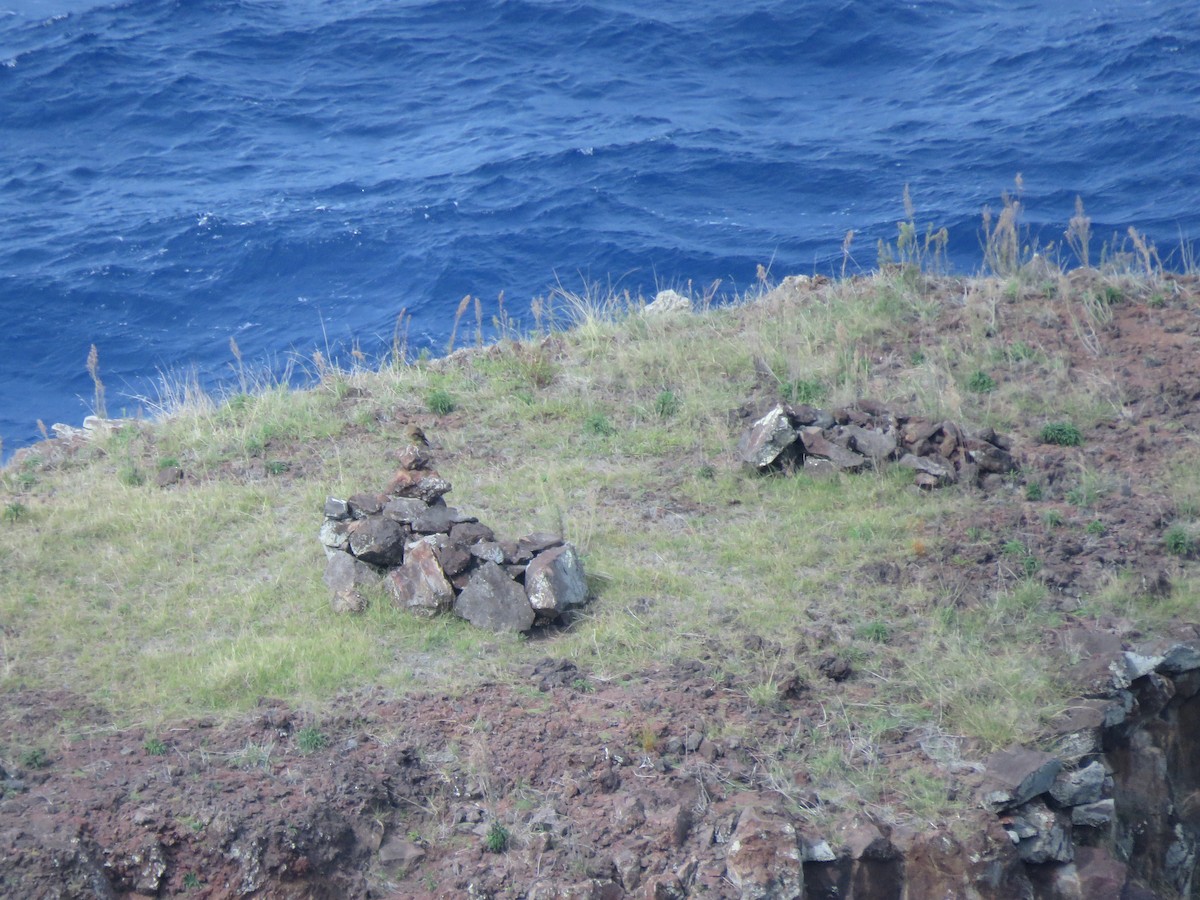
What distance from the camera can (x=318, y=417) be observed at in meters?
9.98

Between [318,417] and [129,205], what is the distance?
13.8 m

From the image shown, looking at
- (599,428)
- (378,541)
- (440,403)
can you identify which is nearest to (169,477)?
(440,403)

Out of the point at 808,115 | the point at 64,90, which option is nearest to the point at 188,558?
the point at 808,115

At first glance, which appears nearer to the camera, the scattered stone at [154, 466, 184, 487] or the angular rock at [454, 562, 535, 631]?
the angular rock at [454, 562, 535, 631]

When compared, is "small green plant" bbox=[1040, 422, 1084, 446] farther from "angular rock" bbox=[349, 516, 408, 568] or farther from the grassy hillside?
"angular rock" bbox=[349, 516, 408, 568]

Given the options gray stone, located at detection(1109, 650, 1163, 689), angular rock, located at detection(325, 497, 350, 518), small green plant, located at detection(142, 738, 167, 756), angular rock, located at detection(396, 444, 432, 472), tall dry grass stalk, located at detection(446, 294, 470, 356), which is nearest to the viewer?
small green plant, located at detection(142, 738, 167, 756)

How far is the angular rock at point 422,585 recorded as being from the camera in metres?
6.82

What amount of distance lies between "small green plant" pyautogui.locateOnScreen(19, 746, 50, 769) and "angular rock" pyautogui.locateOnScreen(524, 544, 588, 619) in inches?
100

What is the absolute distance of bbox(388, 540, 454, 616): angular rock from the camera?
22.4 feet

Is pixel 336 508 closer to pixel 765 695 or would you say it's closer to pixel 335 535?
pixel 335 535

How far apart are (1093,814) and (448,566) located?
3642mm

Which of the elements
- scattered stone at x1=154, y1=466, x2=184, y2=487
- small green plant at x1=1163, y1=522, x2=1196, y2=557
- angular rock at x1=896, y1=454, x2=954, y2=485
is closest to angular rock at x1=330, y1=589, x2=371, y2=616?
scattered stone at x1=154, y1=466, x2=184, y2=487

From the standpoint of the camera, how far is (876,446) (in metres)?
8.38

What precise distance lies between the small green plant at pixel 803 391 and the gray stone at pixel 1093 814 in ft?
14.4
